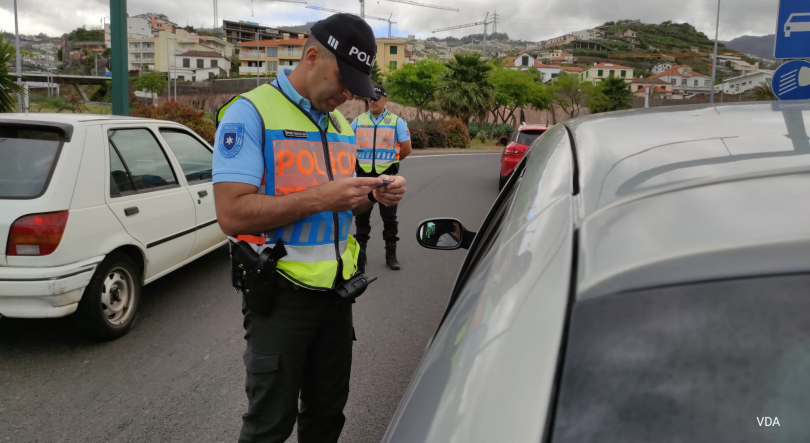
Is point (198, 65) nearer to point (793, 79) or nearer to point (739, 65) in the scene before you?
point (793, 79)

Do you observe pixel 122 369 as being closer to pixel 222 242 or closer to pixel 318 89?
pixel 222 242

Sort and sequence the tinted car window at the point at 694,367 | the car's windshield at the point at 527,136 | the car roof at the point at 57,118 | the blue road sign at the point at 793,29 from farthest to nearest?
1. the car's windshield at the point at 527,136
2. the blue road sign at the point at 793,29
3. the car roof at the point at 57,118
4. the tinted car window at the point at 694,367

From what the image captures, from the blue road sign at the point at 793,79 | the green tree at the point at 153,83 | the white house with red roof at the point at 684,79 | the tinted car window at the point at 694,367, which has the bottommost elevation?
the tinted car window at the point at 694,367

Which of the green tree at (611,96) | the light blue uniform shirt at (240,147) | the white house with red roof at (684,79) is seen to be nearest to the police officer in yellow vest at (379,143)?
the light blue uniform shirt at (240,147)

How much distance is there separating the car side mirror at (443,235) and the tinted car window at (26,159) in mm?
A: 2668

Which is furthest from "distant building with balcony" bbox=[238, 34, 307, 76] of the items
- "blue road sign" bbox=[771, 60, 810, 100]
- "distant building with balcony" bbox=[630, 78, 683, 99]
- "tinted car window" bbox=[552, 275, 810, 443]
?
"tinted car window" bbox=[552, 275, 810, 443]

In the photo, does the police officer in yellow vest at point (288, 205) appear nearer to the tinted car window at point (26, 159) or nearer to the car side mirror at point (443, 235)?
the car side mirror at point (443, 235)

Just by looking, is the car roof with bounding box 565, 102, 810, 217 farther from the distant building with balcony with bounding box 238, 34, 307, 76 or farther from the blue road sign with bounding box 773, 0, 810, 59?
the distant building with balcony with bounding box 238, 34, 307, 76

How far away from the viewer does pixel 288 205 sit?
199 centimetres

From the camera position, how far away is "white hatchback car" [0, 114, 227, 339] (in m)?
3.60

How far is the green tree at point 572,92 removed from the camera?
189 ft

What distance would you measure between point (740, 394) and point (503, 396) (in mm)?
301

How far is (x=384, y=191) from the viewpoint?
232 centimetres

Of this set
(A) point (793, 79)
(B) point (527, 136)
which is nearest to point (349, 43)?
(A) point (793, 79)
